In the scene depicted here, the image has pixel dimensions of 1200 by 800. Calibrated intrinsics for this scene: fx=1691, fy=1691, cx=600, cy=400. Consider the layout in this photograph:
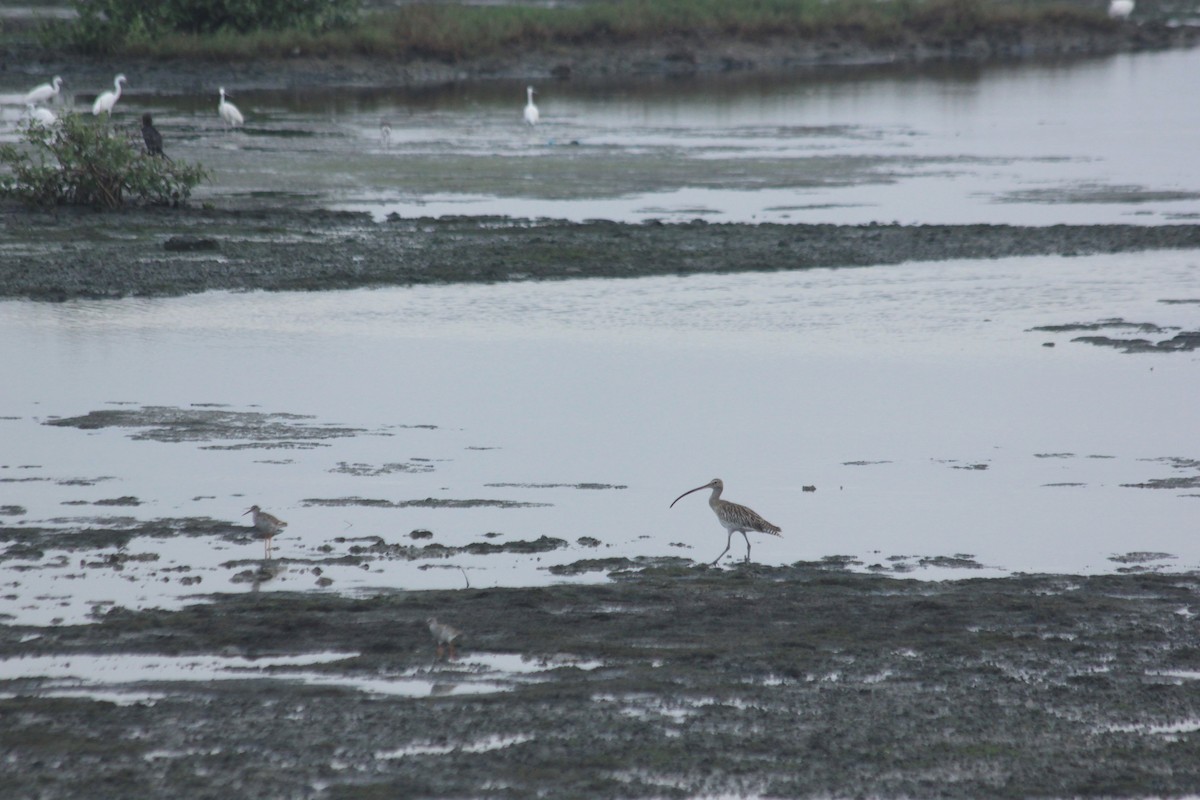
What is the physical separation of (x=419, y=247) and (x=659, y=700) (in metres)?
13.4

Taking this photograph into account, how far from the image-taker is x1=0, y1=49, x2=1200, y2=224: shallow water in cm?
2369

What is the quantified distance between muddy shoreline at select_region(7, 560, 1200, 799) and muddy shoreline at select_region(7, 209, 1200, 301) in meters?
10.3

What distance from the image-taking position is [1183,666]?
6.95 m

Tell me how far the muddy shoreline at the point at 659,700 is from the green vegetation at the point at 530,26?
41080 mm

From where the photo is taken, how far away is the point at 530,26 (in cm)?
5344

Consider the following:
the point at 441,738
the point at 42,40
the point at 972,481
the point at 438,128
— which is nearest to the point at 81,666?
the point at 441,738

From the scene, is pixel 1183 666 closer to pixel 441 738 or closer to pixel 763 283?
pixel 441 738

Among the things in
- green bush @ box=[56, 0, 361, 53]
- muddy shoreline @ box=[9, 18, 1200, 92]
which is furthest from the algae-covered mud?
green bush @ box=[56, 0, 361, 53]

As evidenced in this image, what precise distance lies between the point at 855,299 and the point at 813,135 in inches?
665

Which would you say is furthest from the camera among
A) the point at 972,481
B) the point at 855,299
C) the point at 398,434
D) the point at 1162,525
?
the point at 855,299

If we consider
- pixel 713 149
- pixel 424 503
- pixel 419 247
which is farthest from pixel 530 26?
pixel 424 503

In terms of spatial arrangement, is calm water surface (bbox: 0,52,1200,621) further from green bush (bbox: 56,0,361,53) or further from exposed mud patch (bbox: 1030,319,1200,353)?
green bush (bbox: 56,0,361,53)

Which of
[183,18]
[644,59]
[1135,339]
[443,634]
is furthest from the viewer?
[644,59]

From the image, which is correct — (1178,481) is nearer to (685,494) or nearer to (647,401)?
(685,494)
